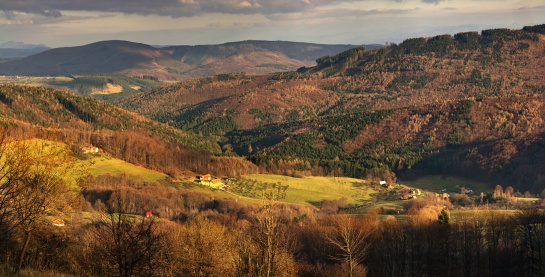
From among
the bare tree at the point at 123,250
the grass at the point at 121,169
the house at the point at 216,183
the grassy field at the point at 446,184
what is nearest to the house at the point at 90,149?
the grass at the point at 121,169

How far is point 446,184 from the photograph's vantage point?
170m

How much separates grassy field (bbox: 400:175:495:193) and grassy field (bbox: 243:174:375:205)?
23591 mm

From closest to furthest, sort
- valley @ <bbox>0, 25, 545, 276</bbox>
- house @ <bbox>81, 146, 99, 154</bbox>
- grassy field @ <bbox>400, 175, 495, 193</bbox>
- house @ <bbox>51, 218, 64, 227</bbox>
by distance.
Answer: valley @ <bbox>0, 25, 545, 276</bbox> → house @ <bbox>51, 218, 64, 227</bbox> → house @ <bbox>81, 146, 99, 154</bbox> → grassy field @ <bbox>400, 175, 495, 193</bbox>

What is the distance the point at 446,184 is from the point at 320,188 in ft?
165

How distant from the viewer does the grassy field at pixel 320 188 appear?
133 m

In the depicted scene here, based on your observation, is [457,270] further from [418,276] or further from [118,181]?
[118,181]

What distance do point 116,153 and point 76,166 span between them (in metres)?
128

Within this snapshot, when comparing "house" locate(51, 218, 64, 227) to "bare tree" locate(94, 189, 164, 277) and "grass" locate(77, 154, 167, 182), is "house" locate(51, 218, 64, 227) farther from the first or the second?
"grass" locate(77, 154, 167, 182)

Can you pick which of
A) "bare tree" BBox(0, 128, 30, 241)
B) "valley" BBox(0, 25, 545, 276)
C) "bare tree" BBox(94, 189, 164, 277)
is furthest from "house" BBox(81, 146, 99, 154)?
"bare tree" BBox(94, 189, 164, 277)

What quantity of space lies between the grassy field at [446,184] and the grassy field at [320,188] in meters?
23.6

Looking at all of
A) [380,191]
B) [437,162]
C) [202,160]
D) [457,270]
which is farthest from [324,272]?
[437,162]

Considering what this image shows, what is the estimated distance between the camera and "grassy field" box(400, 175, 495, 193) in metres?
164

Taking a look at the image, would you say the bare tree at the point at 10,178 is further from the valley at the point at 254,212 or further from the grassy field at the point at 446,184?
the grassy field at the point at 446,184

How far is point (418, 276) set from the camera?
63312 mm
